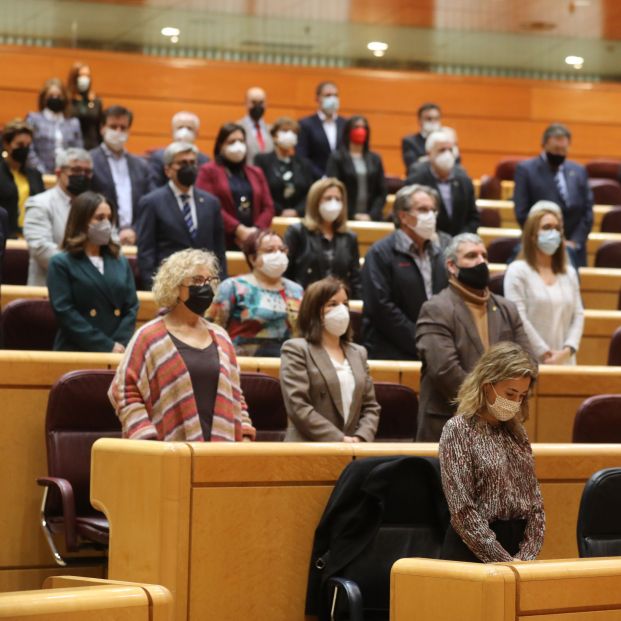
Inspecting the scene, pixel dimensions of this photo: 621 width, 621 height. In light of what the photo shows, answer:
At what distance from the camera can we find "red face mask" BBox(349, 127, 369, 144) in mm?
7746

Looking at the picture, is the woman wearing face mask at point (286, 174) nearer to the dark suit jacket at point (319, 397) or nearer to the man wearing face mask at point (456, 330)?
the man wearing face mask at point (456, 330)

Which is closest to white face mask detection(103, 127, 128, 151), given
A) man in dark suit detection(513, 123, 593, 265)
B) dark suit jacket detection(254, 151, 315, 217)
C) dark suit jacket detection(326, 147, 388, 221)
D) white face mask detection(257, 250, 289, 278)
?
dark suit jacket detection(254, 151, 315, 217)

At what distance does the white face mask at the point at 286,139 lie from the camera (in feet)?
26.2

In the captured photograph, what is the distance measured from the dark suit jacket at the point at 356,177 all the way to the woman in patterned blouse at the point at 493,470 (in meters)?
4.28

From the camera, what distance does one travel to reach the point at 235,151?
21.8 ft

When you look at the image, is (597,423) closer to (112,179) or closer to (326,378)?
(326,378)

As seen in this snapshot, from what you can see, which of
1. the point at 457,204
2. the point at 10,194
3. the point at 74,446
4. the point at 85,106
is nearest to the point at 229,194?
the point at 10,194

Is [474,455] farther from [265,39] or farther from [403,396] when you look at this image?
[265,39]

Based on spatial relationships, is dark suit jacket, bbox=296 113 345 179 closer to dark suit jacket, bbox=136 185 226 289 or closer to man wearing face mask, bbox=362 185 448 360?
dark suit jacket, bbox=136 185 226 289

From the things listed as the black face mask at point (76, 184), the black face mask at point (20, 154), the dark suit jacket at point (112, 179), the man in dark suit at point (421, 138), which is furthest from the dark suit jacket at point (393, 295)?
the man in dark suit at point (421, 138)

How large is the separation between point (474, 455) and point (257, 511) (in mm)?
A: 589

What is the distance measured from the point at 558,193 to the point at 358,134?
1.17 metres

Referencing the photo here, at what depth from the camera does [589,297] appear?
24.0ft

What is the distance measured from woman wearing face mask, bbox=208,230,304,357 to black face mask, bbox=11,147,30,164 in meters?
2.19
